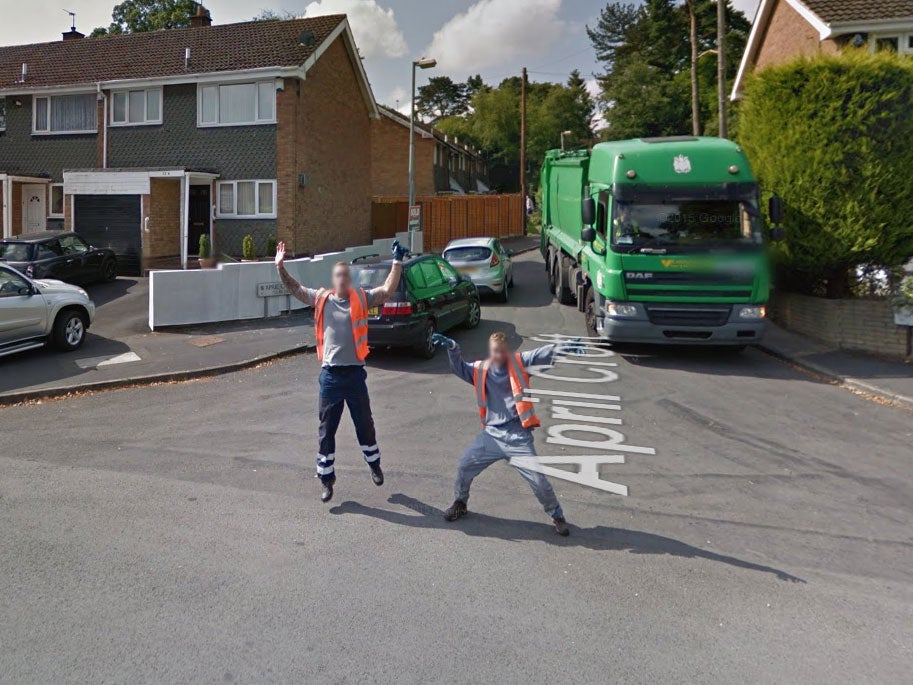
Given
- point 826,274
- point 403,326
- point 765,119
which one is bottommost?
point 403,326

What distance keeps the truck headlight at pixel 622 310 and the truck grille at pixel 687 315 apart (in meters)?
0.22

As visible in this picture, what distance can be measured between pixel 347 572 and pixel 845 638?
2.75 m

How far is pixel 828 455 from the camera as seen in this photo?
6.79 m

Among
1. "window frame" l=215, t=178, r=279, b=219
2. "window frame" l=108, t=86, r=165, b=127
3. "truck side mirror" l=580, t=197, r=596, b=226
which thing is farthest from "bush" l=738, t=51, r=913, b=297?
"window frame" l=108, t=86, r=165, b=127

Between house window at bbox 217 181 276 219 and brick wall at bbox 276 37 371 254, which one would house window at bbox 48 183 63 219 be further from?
brick wall at bbox 276 37 371 254

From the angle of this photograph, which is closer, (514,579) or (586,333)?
(514,579)

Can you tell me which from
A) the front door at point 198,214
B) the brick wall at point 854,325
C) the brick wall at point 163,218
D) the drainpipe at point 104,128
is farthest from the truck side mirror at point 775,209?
the drainpipe at point 104,128

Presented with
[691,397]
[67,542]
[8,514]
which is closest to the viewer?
[67,542]

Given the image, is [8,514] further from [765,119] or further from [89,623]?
[765,119]

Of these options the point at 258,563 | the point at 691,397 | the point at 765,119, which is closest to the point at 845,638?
the point at 258,563

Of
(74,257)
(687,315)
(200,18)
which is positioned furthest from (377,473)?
(200,18)

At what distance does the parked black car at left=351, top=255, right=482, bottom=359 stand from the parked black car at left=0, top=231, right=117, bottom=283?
8.96 m

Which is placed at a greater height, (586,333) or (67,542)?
(586,333)

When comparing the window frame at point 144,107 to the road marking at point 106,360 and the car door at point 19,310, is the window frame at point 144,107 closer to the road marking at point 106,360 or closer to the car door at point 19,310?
the car door at point 19,310
